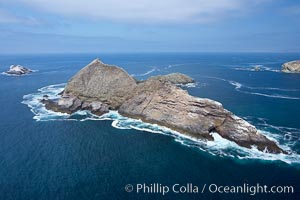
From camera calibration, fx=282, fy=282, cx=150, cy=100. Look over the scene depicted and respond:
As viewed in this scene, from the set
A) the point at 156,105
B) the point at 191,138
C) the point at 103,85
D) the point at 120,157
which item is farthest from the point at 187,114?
the point at 103,85

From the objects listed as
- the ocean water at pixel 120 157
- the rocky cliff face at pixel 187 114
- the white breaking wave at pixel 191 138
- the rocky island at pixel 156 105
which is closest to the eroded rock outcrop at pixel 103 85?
the rocky island at pixel 156 105

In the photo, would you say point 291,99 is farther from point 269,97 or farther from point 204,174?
point 204,174

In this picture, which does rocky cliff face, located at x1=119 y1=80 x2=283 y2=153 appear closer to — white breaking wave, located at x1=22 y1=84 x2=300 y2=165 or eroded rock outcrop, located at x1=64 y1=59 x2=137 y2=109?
white breaking wave, located at x1=22 y1=84 x2=300 y2=165

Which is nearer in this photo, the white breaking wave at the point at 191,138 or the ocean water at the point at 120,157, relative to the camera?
the ocean water at the point at 120,157

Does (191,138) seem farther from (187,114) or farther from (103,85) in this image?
(103,85)

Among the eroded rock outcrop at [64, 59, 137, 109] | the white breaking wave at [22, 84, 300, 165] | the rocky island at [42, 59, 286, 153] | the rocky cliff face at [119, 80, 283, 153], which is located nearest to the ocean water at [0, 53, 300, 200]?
the white breaking wave at [22, 84, 300, 165]

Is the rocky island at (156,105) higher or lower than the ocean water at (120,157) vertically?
higher

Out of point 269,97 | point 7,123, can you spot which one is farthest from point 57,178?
point 269,97

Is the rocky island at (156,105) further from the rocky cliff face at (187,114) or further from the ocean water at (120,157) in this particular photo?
the ocean water at (120,157)

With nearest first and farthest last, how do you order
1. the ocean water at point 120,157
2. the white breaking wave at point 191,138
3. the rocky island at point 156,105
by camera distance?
the ocean water at point 120,157
the white breaking wave at point 191,138
the rocky island at point 156,105
